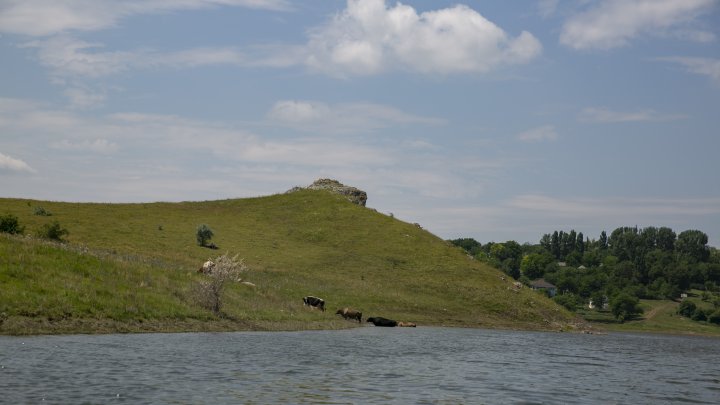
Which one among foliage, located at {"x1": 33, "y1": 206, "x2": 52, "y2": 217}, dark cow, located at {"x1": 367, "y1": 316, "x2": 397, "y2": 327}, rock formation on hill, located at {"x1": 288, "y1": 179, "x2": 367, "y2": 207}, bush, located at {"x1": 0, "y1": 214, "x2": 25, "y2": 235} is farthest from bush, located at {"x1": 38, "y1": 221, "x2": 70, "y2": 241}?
rock formation on hill, located at {"x1": 288, "y1": 179, "x2": 367, "y2": 207}

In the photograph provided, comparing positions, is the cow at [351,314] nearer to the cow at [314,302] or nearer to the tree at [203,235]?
the cow at [314,302]

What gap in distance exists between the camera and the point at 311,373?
32219mm

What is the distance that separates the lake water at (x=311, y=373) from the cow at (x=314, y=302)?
21.9 metres

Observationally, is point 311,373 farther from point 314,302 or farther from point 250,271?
point 250,271

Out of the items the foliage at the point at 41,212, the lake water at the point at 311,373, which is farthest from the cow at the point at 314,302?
the foliage at the point at 41,212

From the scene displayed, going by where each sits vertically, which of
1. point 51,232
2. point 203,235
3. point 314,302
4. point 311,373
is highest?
point 203,235

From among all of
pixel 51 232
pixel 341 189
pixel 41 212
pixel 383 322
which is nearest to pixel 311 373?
pixel 383 322

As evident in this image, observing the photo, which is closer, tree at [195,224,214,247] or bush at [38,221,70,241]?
bush at [38,221,70,241]

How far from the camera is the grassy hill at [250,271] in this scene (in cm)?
4684

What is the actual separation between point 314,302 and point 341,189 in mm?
77442

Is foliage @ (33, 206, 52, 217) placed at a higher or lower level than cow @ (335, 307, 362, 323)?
higher

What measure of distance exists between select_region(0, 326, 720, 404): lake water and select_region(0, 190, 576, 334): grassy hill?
4.68 m

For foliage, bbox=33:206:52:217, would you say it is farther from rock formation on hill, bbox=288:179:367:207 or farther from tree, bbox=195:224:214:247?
rock formation on hill, bbox=288:179:367:207

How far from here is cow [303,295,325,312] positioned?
73.7 meters
